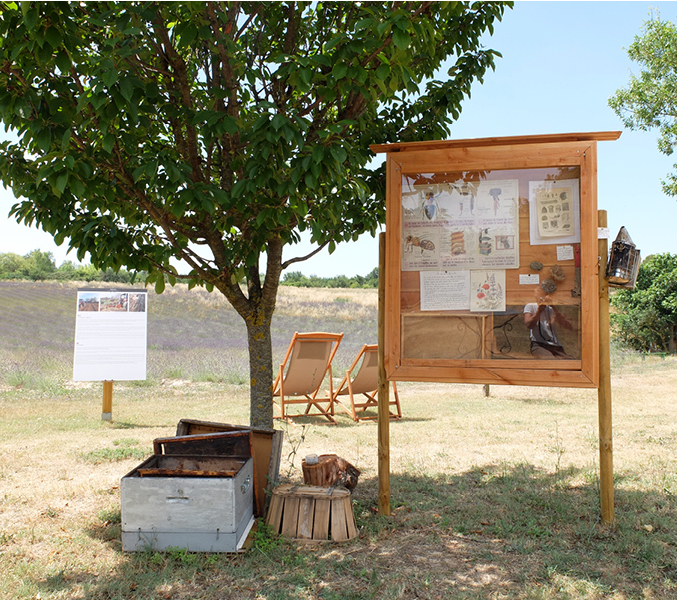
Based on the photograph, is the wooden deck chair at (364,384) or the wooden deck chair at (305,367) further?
the wooden deck chair at (364,384)

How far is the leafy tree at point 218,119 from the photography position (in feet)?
8.73

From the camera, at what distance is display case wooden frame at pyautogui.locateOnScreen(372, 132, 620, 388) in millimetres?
3207

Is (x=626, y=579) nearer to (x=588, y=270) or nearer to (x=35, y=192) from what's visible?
(x=588, y=270)

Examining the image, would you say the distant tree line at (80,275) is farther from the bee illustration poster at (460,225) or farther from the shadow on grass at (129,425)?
the bee illustration poster at (460,225)

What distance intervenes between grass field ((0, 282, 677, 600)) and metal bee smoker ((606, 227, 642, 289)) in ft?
4.85

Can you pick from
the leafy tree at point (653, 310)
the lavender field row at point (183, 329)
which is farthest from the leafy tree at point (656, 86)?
the lavender field row at point (183, 329)

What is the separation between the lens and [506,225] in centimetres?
336

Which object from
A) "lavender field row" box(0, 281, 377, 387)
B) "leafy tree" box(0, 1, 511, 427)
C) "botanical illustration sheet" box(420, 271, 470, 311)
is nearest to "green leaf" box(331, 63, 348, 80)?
"leafy tree" box(0, 1, 511, 427)

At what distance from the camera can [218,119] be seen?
293 cm

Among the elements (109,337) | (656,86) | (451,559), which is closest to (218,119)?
(451,559)

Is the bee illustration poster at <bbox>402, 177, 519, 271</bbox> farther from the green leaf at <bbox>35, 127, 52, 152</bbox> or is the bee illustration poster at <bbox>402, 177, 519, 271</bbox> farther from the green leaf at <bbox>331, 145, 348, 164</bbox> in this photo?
the green leaf at <bbox>35, 127, 52, 152</bbox>

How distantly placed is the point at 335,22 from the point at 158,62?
139 centimetres

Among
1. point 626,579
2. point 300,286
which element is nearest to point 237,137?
point 626,579

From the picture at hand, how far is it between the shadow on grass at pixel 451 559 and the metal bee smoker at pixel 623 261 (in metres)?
1.47
